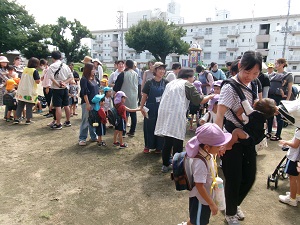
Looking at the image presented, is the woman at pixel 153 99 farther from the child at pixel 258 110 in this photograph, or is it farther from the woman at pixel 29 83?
the woman at pixel 29 83

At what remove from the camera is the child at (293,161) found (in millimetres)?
2613

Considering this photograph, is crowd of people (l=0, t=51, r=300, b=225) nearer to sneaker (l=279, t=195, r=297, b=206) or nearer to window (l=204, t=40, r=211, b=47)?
sneaker (l=279, t=195, r=297, b=206)

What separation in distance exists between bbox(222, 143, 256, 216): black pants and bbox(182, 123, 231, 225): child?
1.42ft

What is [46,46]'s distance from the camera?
3747 cm

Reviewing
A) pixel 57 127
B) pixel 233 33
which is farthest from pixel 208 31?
pixel 57 127

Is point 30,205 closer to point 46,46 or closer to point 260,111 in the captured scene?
point 260,111

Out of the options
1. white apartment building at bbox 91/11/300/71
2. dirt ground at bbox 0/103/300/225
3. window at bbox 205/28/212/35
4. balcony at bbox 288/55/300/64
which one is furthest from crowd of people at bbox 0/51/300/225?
window at bbox 205/28/212/35

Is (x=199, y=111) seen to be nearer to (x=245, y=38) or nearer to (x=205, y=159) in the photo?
(x=205, y=159)

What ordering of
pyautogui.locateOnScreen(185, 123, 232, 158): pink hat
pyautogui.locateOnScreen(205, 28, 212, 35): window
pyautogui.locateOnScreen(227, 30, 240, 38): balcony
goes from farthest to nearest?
pyautogui.locateOnScreen(205, 28, 212, 35): window < pyautogui.locateOnScreen(227, 30, 240, 38): balcony < pyautogui.locateOnScreen(185, 123, 232, 158): pink hat

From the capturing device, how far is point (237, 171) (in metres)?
2.47

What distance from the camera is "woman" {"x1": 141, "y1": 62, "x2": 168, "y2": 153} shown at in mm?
4391

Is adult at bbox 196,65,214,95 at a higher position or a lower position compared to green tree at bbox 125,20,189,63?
lower

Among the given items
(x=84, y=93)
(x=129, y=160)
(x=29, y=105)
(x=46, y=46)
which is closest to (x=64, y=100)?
(x=29, y=105)

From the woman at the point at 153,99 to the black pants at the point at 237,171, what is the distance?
7.21 feet
